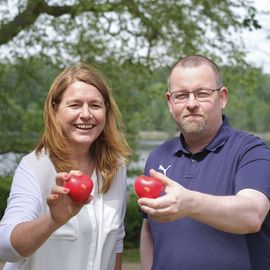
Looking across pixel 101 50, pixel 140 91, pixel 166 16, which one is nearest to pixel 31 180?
pixel 166 16

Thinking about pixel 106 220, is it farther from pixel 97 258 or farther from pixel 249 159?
pixel 249 159

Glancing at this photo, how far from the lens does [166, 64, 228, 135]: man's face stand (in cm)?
297

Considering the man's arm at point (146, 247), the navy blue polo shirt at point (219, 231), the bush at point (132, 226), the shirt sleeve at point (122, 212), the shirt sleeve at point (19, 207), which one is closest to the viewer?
the shirt sleeve at point (19, 207)

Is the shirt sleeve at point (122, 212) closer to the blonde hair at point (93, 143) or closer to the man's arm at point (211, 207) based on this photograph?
the blonde hair at point (93, 143)

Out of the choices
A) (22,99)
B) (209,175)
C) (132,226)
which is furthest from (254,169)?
(22,99)

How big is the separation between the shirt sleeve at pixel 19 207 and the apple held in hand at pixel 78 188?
0.34 m

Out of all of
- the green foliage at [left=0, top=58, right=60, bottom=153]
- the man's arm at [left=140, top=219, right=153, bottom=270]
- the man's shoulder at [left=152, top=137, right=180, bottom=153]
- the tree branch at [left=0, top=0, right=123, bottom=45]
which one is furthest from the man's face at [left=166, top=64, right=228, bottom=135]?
the green foliage at [left=0, top=58, right=60, bottom=153]

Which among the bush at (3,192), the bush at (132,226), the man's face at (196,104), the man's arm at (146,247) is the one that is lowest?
the bush at (132,226)

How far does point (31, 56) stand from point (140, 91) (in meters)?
2.70

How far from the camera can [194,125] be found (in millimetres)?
2979

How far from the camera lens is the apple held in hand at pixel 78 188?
2289 mm

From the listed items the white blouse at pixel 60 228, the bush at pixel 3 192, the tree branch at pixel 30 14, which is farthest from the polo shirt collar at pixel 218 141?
the tree branch at pixel 30 14

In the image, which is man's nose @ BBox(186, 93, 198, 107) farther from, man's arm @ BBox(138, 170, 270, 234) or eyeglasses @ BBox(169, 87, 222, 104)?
man's arm @ BBox(138, 170, 270, 234)

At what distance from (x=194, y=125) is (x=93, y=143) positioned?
0.58 m
